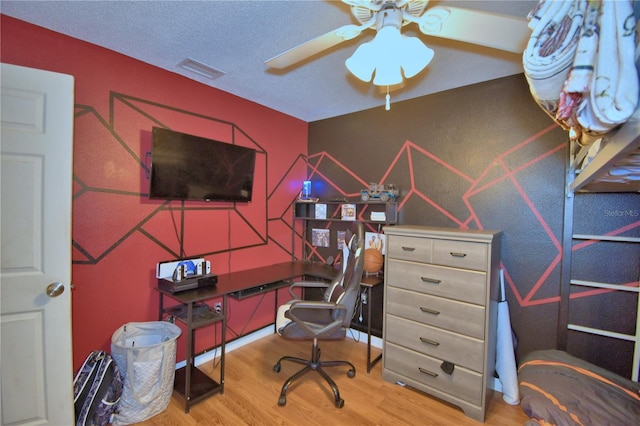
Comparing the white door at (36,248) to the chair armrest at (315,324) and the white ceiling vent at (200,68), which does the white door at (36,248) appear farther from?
the chair armrest at (315,324)

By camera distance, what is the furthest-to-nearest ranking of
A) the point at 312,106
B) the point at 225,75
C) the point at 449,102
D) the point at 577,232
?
the point at 312,106 → the point at 449,102 → the point at 225,75 → the point at 577,232

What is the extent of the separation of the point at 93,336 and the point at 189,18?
2155mm

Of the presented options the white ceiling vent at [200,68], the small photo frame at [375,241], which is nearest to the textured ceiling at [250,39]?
the white ceiling vent at [200,68]

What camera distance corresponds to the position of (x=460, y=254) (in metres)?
1.98

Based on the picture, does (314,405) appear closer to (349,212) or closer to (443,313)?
(443,313)

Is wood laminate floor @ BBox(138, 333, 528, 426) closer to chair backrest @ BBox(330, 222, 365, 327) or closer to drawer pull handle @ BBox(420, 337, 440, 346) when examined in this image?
drawer pull handle @ BBox(420, 337, 440, 346)

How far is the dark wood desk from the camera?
197cm

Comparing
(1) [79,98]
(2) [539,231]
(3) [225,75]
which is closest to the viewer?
(1) [79,98]

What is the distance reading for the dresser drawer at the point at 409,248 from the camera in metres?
2.13

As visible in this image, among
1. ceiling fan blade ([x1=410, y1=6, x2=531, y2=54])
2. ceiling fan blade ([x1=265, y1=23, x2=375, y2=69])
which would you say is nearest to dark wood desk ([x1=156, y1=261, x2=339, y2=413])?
ceiling fan blade ([x1=265, y1=23, x2=375, y2=69])

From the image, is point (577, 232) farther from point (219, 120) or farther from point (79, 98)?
point (79, 98)

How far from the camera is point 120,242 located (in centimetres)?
209

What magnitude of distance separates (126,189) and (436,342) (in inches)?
100

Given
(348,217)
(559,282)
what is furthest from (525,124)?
(348,217)
